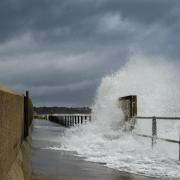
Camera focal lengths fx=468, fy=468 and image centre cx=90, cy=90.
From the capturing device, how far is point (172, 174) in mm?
8500

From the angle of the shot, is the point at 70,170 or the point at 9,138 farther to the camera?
the point at 70,170

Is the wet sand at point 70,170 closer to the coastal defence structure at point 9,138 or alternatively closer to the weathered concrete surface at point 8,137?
the coastal defence structure at point 9,138

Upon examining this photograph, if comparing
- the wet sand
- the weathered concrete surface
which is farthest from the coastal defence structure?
the wet sand

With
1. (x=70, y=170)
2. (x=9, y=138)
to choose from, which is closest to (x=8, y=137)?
(x=9, y=138)

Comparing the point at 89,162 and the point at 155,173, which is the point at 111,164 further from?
the point at 155,173

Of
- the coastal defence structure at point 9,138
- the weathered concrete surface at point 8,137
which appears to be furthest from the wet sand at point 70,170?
the weathered concrete surface at point 8,137

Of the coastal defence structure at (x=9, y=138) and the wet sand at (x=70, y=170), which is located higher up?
the coastal defence structure at (x=9, y=138)

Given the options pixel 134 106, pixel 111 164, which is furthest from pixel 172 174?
pixel 134 106

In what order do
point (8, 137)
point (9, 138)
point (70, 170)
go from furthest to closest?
point (70, 170) < point (9, 138) < point (8, 137)

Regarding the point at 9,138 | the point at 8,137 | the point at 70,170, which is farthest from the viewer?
the point at 70,170

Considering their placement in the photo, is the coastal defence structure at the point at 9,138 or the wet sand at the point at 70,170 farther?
the wet sand at the point at 70,170

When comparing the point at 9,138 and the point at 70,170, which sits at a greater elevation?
the point at 9,138

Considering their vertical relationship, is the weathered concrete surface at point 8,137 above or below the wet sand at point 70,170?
above

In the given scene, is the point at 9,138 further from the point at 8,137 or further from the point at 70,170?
the point at 70,170
